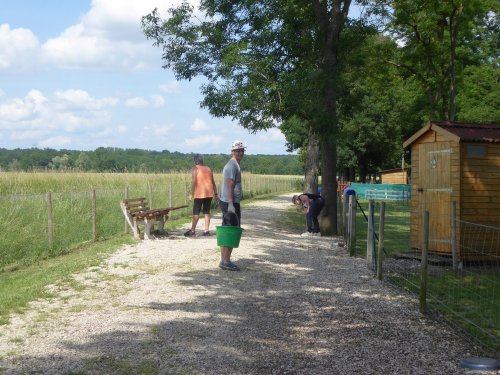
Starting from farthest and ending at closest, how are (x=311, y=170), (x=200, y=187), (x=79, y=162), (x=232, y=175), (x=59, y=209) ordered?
(x=79, y=162) → (x=311, y=170) → (x=59, y=209) → (x=200, y=187) → (x=232, y=175)

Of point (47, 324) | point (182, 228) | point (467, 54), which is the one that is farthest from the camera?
point (467, 54)

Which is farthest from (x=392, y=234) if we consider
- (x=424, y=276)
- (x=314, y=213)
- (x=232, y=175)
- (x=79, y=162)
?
(x=79, y=162)

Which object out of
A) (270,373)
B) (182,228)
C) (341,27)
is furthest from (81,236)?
(270,373)

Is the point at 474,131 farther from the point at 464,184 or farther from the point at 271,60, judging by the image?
the point at 271,60

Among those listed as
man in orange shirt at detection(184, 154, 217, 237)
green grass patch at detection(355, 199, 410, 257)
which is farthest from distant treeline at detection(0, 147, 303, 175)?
green grass patch at detection(355, 199, 410, 257)

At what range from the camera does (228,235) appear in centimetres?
986

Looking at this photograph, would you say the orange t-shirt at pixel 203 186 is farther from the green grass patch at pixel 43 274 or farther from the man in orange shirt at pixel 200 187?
the green grass patch at pixel 43 274

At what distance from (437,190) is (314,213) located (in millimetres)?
4421

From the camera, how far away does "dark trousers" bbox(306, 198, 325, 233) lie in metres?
16.2

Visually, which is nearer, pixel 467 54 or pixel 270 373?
pixel 270 373

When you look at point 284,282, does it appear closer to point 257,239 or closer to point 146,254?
point 146,254

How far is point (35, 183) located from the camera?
65.5ft

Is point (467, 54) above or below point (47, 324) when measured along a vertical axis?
above

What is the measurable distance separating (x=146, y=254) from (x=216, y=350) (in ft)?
20.7
